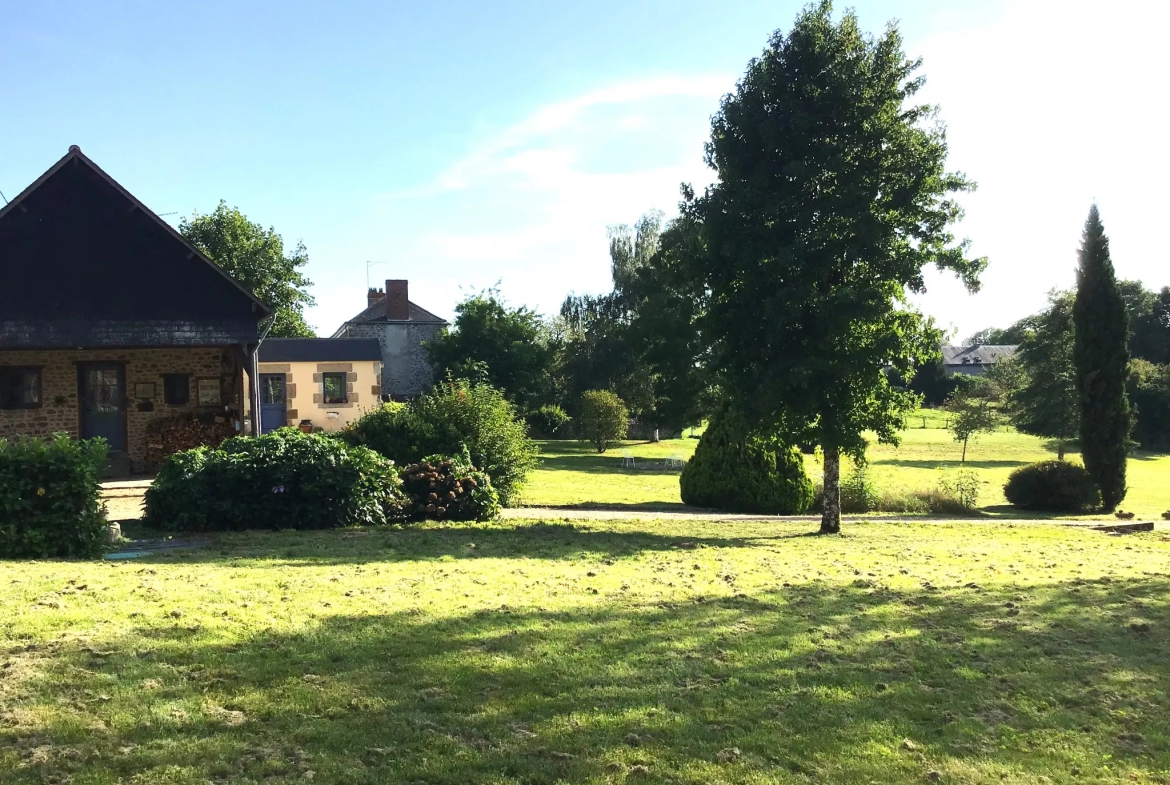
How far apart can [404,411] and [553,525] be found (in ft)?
13.5

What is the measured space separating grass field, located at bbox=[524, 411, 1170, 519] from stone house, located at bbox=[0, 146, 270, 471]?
8.35 metres

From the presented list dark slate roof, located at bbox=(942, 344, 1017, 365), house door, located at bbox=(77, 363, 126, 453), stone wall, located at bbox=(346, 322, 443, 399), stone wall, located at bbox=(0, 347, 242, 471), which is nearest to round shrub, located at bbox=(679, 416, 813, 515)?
stone wall, located at bbox=(0, 347, 242, 471)

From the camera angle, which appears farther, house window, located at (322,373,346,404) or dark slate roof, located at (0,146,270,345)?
house window, located at (322,373,346,404)

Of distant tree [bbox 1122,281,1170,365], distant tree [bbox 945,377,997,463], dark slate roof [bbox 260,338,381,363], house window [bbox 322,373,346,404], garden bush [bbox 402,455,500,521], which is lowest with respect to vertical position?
garden bush [bbox 402,455,500,521]

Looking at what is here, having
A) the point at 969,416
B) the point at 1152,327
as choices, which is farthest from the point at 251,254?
the point at 1152,327

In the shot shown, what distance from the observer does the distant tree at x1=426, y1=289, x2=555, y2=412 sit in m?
41.5

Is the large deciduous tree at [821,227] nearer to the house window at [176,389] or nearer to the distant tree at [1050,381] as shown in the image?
the house window at [176,389]

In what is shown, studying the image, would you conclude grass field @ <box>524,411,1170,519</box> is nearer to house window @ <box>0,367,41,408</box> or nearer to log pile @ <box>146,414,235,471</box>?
log pile @ <box>146,414,235,471</box>

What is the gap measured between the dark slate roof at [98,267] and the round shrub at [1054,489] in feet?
68.0

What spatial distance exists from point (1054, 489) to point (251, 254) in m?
37.9

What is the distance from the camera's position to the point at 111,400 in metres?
20.4

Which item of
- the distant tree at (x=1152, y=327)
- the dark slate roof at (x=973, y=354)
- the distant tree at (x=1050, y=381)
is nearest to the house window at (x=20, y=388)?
the distant tree at (x=1050, y=381)

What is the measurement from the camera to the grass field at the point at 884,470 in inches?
875

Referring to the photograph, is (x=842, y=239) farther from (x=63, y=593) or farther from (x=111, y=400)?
(x=111, y=400)
